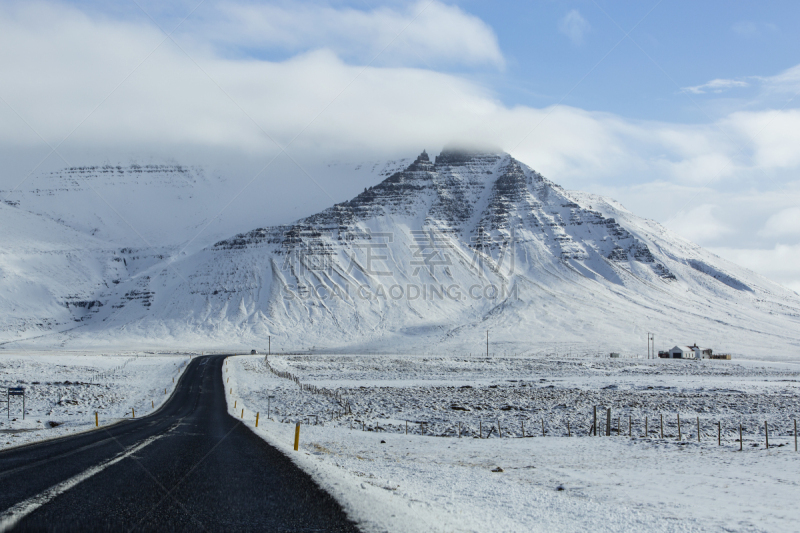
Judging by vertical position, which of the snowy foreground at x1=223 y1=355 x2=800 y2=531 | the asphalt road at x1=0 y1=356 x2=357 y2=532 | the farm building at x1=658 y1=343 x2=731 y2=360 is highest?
the asphalt road at x1=0 y1=356 x2=357 y2=532

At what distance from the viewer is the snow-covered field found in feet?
88.4

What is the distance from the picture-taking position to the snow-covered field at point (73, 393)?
27.0 meters

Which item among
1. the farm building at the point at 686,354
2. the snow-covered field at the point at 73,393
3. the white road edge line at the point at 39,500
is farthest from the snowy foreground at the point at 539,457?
the farm building at the point at 686,354

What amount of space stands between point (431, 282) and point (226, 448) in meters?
182

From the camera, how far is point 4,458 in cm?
1420

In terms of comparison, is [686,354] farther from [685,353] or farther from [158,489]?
[158,489]

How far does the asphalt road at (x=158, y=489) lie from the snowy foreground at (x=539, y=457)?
33.4 inches

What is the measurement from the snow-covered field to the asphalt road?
18.4ft

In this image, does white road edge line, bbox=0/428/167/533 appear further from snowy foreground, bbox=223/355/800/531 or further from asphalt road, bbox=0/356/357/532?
snowy foreground, bbox=223/355/800/531

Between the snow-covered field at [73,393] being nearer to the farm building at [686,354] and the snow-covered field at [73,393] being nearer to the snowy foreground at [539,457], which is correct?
the snowy foreground at [539,457]

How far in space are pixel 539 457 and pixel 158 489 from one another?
47.9 ft

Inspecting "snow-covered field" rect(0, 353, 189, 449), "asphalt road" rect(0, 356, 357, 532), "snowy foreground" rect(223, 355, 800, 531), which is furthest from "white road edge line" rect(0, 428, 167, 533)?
"snow-covered field" rect(0, 353, 189, 449)

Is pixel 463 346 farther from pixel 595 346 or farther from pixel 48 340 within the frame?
pixel 48 340

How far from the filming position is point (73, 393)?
45344 mm
